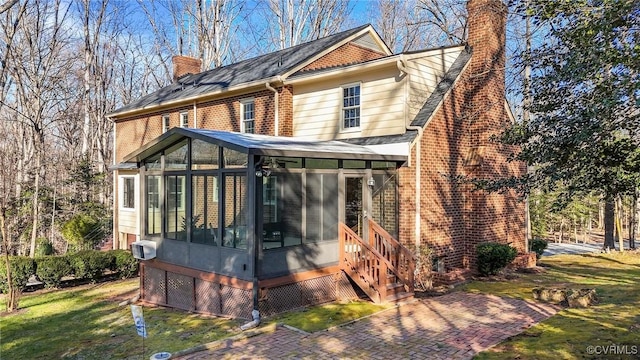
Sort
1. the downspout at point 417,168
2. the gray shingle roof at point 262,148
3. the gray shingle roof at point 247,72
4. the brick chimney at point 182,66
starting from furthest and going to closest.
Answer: the brick chimney at point 182,66, the gray shingle roof at point 247,72, the downspout at point 417,168, the gray shingle roof at point 262,148

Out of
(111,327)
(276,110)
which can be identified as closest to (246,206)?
(111,327)

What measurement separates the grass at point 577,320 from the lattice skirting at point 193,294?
4481 mm

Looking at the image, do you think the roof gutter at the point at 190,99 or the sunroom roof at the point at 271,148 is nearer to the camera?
the sunroom roof at the point at 271,148

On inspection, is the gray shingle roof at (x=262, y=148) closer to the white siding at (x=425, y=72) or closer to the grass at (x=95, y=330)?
the white siding at (x=425, y=72)

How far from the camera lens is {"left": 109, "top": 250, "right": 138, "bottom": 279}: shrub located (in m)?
14.7

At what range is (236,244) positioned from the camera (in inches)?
340

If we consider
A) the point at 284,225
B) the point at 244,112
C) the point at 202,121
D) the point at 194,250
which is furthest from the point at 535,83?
the point at 202,121

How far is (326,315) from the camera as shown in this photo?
8.53m

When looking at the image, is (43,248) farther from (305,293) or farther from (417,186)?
(417,186)

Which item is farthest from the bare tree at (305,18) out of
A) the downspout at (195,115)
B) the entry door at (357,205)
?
the entry door at (357,205)

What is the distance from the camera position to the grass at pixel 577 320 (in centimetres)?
612

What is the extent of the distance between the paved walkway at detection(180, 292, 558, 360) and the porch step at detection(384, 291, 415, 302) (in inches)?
12.8

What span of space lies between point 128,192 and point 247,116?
756 cm

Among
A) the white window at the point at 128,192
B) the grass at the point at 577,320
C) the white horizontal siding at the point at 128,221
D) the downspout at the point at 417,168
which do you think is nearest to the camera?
the grass at the point at 577,320
